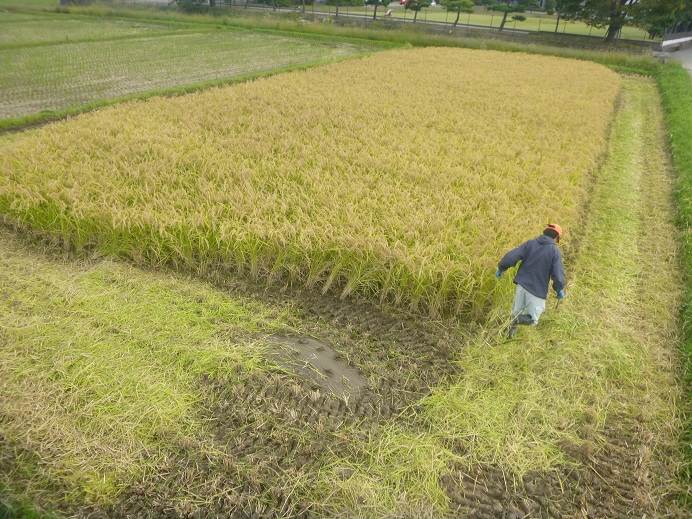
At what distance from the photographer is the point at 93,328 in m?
3.39

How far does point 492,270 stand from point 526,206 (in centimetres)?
167

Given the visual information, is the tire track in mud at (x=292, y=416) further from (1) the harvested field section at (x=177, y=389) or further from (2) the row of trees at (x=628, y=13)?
(2) the row of trees at (x=628, y=13)

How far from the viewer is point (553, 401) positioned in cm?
303

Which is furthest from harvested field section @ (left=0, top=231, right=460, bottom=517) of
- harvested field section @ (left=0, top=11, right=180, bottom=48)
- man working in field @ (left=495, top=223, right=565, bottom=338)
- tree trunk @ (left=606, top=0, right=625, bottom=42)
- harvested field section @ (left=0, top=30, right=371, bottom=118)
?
tree trunk @ (left=606, top=0, right=625, bottom=42)

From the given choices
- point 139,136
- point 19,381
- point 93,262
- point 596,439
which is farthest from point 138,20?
point 596,439

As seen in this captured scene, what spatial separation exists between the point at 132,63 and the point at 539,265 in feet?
49.8

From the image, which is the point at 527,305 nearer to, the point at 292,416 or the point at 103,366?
the point at 292,416

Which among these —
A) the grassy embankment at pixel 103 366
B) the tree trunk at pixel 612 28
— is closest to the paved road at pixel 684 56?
the tree trunk at pixel 612 28

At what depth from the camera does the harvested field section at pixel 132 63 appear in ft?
34.9

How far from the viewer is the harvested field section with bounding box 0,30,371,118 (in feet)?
A: 34.9

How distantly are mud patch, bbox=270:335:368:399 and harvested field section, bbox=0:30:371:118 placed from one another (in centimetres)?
874

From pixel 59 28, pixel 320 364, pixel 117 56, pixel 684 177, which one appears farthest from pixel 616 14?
pixel 320 364

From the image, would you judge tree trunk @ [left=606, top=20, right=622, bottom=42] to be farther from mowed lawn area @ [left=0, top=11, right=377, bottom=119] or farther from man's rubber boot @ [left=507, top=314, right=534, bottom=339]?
man's rubber boot @ [left=507, top=314, right=534, bottom=339]

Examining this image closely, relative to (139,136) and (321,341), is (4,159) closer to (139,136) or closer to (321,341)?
(139,136)
